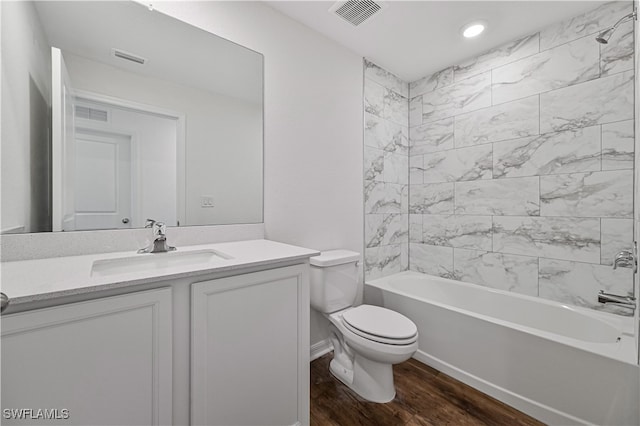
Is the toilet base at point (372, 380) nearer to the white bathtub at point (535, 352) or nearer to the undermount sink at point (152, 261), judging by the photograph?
the white bathtub at point (535, 352)

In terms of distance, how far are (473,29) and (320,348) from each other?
2.61 meters

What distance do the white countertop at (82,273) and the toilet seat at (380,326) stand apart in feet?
2.14

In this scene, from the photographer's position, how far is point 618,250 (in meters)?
1.70

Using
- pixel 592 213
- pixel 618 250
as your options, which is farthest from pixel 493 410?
pixel 592 213

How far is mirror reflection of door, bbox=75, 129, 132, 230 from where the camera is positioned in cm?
122

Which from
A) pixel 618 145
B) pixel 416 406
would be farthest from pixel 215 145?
pixel 618 145

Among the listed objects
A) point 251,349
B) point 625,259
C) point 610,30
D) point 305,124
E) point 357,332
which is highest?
point 610,30

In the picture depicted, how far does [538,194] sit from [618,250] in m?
0.54

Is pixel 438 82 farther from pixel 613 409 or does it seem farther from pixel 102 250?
pixel 102 250

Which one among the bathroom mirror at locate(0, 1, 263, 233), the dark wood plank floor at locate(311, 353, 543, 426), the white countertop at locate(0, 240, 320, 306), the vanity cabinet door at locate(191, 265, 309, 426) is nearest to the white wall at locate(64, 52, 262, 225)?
the bathroom mirror at locate(0, 1, 263, 233)

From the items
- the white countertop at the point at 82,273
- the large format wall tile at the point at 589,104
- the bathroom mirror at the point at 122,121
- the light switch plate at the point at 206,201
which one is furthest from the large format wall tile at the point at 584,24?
the light switch plate at the point at 206,201

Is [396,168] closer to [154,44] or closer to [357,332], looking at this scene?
[357,332]

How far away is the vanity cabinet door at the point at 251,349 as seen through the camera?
98 centimetres

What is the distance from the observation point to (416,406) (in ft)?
5.16
